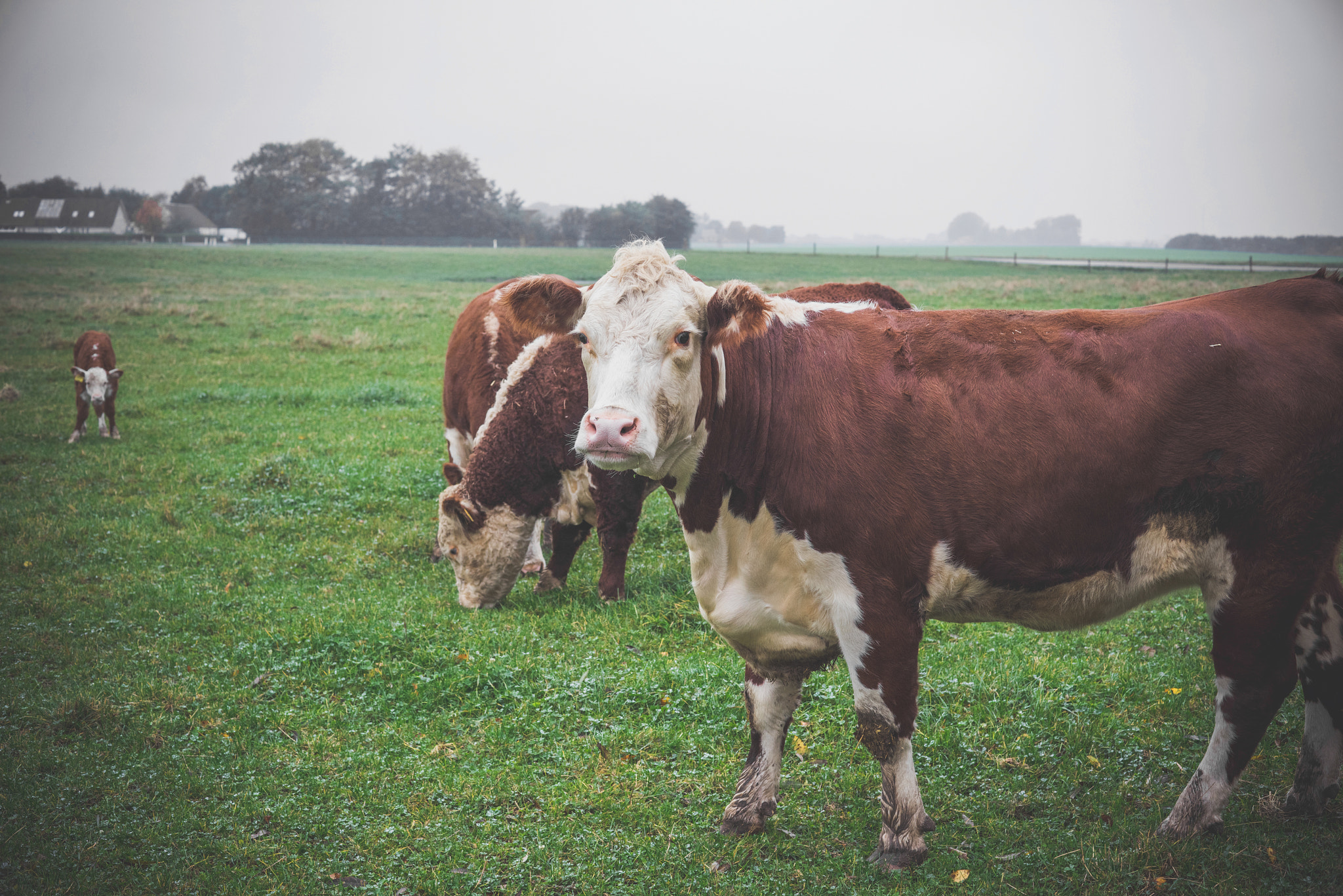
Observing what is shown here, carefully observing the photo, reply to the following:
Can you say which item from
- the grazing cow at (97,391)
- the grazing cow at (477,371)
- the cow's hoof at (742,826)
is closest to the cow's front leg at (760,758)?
the cow's hoof at (742,826)

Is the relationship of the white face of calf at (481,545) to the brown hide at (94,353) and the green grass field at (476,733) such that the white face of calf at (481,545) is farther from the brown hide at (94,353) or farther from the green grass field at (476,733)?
the brown hide at (94,353)

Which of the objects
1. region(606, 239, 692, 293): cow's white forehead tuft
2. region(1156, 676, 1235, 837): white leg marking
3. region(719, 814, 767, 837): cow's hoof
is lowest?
region(719, 814, 767, 837): cow's hoof

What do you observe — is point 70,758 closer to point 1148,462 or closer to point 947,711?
point 947,711

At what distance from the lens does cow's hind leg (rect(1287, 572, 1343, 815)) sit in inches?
172

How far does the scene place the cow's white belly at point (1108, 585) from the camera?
3982mm

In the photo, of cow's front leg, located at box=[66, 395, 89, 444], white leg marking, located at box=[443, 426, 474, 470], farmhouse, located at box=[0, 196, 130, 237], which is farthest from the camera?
farmhouse, located at box=[0, 196, 130, 237]

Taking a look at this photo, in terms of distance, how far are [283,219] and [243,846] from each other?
77077 mm

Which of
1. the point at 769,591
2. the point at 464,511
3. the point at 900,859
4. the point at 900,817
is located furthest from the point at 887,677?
the point at 464,511

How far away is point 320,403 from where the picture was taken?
1673 cm

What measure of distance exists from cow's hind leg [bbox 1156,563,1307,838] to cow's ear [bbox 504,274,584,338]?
352 centimetres

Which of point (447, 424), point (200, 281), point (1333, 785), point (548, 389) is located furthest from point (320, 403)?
point (200, 281)

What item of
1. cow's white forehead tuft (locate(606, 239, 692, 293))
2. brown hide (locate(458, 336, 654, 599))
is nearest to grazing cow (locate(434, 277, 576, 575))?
brown hide (locate(458, 336, 654, 599))

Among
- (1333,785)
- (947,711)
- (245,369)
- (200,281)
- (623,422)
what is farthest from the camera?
(200,281)

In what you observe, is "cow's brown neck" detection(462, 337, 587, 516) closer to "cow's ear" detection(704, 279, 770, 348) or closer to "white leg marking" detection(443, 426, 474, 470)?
"white leg marking" detection(443, 426, 474, 470)
